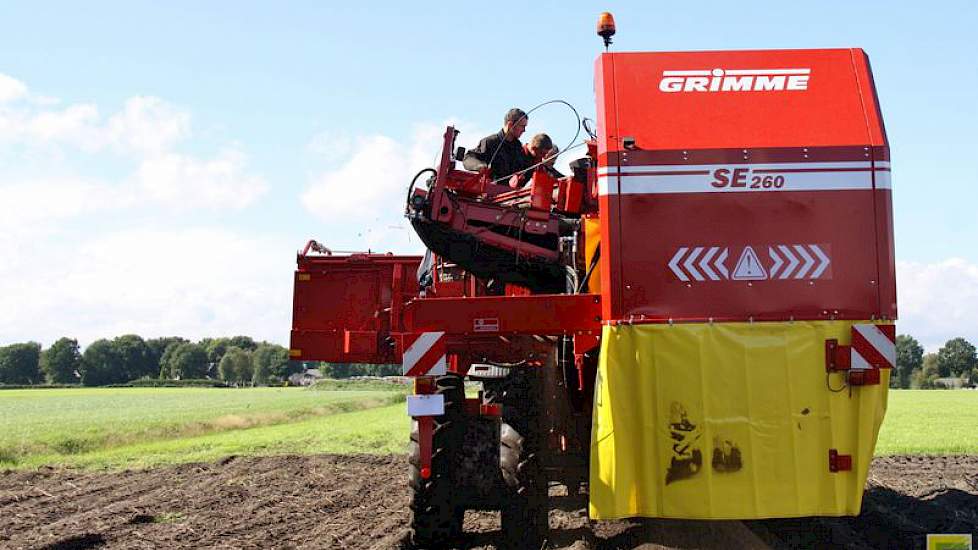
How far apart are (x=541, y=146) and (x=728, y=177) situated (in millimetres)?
3274

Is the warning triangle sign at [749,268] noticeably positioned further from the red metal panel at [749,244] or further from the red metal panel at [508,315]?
the red metal panel at [508,315]

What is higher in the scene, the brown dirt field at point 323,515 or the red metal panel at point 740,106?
the red metal panel at point 740,106

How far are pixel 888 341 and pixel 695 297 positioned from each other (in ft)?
3.99

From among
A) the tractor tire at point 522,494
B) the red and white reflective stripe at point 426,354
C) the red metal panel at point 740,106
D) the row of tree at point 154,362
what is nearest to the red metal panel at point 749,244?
the red metal panel at point 740,106

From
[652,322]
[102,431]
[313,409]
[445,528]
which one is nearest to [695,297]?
[652,322]

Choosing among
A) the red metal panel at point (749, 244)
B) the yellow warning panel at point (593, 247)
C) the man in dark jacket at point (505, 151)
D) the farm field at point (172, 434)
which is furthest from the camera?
the farm field at point (172, 434)

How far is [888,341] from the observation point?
588 centimetres

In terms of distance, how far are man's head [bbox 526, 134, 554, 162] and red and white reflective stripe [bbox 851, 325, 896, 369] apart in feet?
12.7

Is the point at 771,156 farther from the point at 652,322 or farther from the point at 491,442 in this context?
the point at 491,442

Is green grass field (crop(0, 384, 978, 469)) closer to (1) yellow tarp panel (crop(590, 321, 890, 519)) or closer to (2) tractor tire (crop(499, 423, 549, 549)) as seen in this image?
(2) tractor tire (crop(499, 423, 549, 549))

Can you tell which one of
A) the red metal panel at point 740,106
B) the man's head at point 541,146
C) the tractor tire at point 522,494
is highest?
the man's head at point 541,146

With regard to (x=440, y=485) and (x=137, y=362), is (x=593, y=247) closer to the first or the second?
(x=440, y=485)

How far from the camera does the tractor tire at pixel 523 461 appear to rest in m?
7.08

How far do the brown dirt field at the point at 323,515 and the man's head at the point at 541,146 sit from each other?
3.45m
